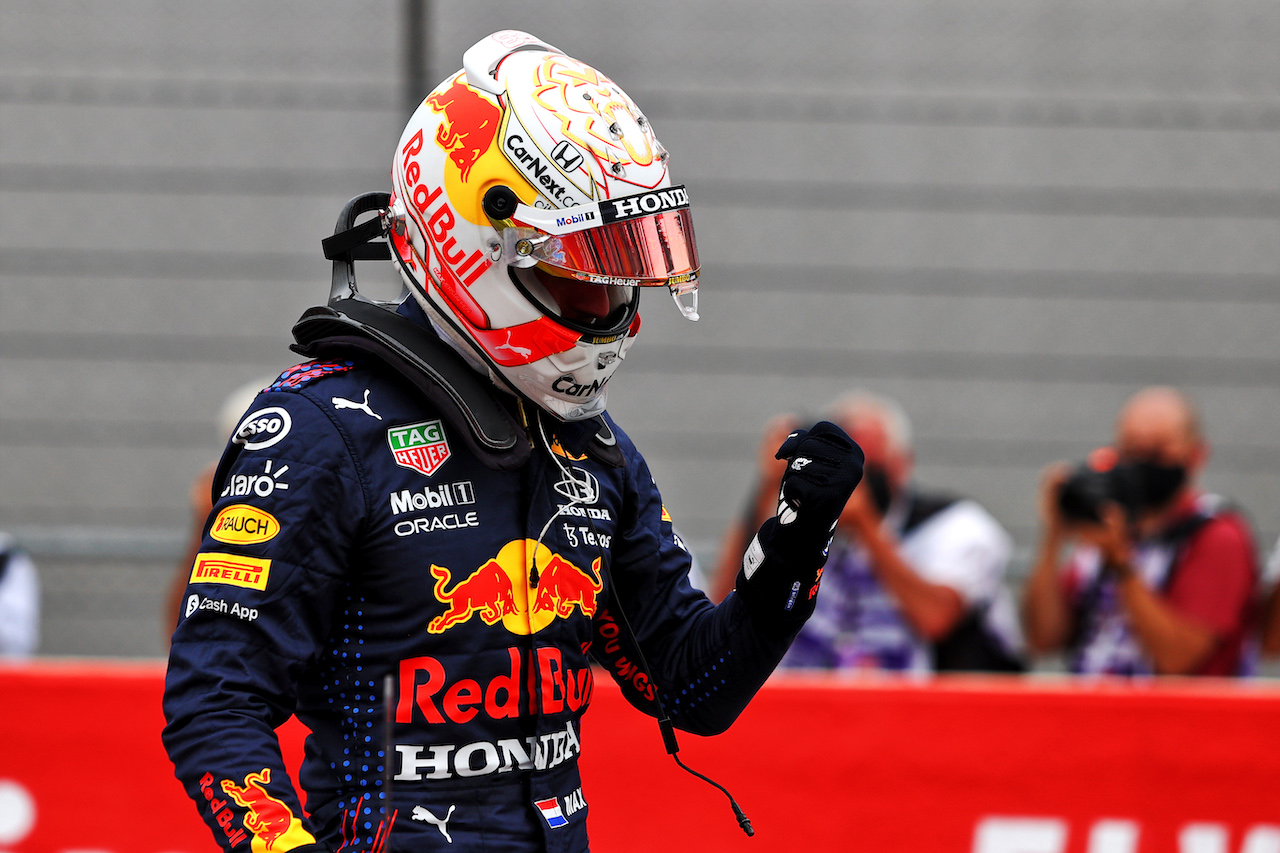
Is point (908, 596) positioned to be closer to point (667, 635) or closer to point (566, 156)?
point (667, 635)

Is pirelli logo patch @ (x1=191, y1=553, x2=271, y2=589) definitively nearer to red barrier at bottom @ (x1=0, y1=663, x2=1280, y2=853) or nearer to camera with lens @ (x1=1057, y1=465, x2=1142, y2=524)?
red barrier at bottom @ (x1=0, y1=663, x2=1280, y2=853)

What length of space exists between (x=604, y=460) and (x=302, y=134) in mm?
4838

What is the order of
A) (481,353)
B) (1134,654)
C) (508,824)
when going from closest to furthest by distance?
(508,824)
(481,353)
(1134,654)

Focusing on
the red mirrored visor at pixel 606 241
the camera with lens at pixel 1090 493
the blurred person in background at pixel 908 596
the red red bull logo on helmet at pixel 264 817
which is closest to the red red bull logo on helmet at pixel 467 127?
the red mirrored visor at pixel 606 241

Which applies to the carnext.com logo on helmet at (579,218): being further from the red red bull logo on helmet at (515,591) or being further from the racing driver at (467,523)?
the red red bull logo on helmet at (515,591)

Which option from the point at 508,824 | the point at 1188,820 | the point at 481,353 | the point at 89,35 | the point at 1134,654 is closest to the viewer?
the point at 508,824

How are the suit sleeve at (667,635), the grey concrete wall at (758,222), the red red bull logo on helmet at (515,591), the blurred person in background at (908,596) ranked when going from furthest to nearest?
the grey concrete wall at (758,222), the blurred person in background at (908,596), the suit sleeve at (667,635), the red red bull logo on helmet at (515,591)

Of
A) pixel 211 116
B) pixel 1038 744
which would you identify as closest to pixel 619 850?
pixel 1038 744

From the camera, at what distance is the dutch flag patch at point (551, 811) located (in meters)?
1.88

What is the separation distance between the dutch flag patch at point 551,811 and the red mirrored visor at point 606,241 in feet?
2.29

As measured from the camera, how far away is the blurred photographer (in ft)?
14.6

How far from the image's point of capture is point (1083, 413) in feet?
21.4

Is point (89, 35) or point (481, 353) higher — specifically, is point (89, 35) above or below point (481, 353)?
above

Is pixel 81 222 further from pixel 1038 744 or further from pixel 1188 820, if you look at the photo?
pixel 1188 820
